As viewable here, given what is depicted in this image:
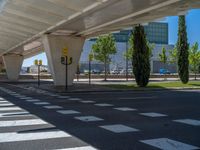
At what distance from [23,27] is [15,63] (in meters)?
27.8

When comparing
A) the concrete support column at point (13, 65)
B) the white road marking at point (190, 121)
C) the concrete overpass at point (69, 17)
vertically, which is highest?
the concrete overpass at point (69, 17)

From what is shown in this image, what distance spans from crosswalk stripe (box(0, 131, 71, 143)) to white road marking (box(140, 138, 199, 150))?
2.05m

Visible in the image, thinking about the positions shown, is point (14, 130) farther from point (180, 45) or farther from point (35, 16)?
point (180, 45)

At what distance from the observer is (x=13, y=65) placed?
54844 mm

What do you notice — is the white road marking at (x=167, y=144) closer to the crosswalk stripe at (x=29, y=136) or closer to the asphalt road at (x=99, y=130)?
the asphalt road at (x=99, y=130)

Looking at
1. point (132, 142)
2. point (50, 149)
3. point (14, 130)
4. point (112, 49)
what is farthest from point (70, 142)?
point (112, 49)

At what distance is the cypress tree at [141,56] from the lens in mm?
31438

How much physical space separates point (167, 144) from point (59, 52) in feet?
73.9

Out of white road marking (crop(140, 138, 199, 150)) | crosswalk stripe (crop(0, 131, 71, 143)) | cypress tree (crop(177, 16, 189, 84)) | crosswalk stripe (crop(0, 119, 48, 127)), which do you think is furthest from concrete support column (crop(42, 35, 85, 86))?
white road marking (crop(140, 138, 199, 150))

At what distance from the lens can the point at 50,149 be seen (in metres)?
7.07

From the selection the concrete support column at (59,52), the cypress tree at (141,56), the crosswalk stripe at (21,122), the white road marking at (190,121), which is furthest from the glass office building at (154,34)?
the crosswalk stripe at (21,122)

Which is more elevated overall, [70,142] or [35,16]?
[35,16]

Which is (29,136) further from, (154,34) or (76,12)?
(154,34)

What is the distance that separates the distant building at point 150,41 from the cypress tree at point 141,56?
9111 centimetres
